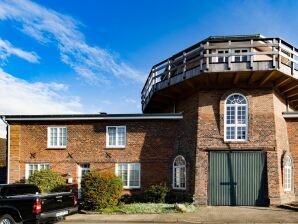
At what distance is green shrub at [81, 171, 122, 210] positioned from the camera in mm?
19750

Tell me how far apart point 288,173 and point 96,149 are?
11424 millimetres

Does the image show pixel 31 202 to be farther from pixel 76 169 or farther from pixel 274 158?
pixel 274 158

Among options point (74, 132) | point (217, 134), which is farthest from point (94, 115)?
point (217, 134)

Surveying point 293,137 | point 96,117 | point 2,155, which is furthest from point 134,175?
point 2,155

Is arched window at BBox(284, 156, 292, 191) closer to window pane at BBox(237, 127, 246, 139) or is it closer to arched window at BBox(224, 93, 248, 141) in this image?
window pane at BBox(237, 127, 246, 139)

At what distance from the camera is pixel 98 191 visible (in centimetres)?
1981

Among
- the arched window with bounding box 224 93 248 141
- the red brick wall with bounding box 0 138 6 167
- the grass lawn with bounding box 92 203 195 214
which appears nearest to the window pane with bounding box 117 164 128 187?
the grass lawn with bounding box 92 203 195 214

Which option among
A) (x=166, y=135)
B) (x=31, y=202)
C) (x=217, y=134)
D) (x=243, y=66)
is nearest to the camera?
(x=31, y=202)

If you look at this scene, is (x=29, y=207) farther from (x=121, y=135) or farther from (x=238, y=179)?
(x=238, y=179)

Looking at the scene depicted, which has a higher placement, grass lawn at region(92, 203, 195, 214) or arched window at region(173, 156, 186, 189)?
arched window at region(173, 156, 186, 189)

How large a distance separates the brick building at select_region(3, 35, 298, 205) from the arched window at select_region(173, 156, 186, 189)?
0.06 meters

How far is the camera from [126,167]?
946 inches

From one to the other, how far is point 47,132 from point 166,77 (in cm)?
823

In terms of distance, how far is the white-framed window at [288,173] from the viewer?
72.8 feet
